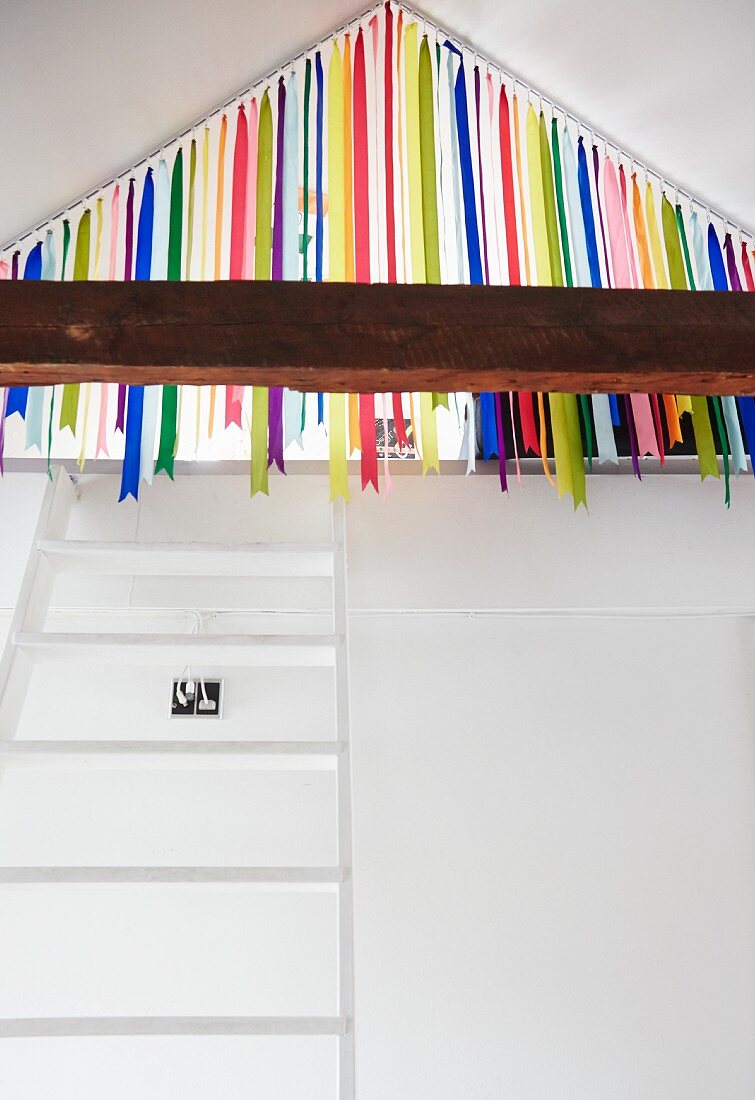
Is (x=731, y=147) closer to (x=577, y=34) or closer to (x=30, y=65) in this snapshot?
(x=577, y=34)

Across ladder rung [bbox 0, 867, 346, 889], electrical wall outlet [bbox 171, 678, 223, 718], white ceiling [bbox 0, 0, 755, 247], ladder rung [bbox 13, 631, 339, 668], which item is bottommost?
ladder rung [bbox 0, 867, 346, 889]

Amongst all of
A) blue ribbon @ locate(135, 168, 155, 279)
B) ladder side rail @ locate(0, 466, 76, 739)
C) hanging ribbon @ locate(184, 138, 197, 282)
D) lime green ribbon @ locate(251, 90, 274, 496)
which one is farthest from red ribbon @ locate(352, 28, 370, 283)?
ladder side rail @ locate(0, 466, 76, 739)

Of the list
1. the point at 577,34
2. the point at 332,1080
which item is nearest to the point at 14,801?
the point at 332,1080

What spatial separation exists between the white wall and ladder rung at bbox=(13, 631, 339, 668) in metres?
0.61

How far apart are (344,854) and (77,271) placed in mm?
1642

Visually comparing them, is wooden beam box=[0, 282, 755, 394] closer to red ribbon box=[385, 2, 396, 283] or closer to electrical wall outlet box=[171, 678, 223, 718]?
red ribbon box=[385, 2, 396, 283]

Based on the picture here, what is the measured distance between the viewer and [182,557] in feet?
7.35

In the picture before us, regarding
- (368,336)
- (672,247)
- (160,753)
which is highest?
(672,247)

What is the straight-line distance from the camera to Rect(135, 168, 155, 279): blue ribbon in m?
2.45

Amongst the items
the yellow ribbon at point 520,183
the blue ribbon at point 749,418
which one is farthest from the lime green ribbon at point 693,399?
the yellow ribbon at point 520,183

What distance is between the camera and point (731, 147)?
2.37 metres

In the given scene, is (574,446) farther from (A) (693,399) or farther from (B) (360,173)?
(B) (360,173)

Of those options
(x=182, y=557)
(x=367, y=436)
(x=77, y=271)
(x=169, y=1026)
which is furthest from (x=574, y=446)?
(x=169, y=1026)

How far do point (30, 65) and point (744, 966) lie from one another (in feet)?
9.31
